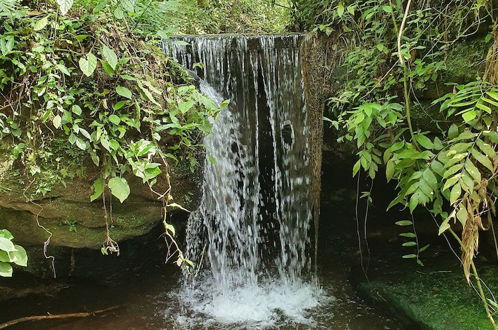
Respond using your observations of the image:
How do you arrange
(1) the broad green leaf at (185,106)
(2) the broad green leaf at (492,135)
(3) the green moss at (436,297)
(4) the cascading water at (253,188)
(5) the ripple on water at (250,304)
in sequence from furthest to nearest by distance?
(4) the cascading water at (253,188) → (5) the ripple on water at (250,304) → (3) the green moss at (436,297) → (1) the broad green leaf at (185,106) → (2) the broad green leaf at (492,135)

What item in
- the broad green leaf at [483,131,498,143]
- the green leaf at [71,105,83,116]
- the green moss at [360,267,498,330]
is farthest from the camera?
the green moss at [360,267,498,330]

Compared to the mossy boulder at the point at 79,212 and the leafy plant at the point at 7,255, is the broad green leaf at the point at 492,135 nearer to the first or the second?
the mossy boulder at the point at 79,212

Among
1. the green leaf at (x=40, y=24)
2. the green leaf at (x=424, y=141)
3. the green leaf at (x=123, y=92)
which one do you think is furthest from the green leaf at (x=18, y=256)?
the green leaf at (x=424, y=141)

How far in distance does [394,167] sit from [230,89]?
2.25 m

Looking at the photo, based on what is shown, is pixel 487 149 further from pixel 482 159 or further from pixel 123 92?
pixel 123 92

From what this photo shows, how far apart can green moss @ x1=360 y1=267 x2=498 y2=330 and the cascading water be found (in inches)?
31.3

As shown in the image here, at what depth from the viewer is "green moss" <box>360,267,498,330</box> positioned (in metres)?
3.42

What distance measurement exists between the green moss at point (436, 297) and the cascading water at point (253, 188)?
2.61 ft

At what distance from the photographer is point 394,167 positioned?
2.88 meters

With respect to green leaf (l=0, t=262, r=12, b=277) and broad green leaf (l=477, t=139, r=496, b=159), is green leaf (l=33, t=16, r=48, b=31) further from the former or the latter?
broad green leaf (l=477, t=139, r=496, b=159)

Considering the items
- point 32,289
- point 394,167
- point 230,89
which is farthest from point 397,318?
point 32,289

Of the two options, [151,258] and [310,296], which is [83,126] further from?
[310,296]

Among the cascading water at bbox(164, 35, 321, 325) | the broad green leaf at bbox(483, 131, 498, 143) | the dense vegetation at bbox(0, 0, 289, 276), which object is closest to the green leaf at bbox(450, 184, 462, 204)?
the broad green leaf at bbox(483, 131, 498, 143)

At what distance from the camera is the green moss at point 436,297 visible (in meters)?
3.42
